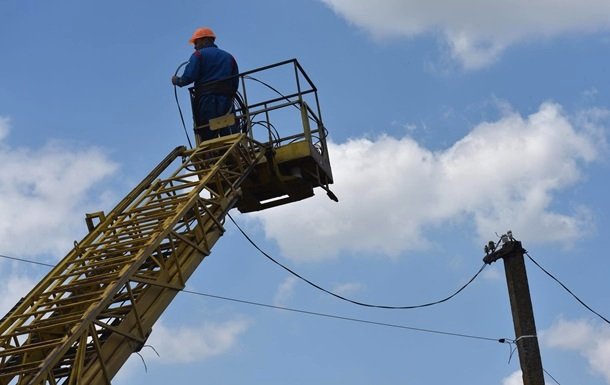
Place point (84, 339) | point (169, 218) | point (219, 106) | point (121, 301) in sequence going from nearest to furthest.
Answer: point (84, 339) < point (121, 301) < point (169, 218) < point (219, 106)

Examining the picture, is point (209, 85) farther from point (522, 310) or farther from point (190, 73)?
point (522, 310)

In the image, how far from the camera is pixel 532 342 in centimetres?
1429

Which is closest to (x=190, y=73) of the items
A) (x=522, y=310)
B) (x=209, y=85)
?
(x=209, y=85)

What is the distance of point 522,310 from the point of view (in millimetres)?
14578

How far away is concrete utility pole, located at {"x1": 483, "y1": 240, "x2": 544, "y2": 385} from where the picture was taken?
14.1 m

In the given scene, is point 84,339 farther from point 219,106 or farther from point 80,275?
point 219,106

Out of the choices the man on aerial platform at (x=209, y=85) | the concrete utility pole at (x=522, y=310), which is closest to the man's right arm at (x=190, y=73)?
the man on aerial platform at (x=209, y=85)

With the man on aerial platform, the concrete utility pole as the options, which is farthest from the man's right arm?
the concrete utility pole

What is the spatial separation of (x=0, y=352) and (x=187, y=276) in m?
2.97

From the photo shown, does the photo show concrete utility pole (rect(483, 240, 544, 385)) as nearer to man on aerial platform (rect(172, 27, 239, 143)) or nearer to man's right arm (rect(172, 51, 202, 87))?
man on aerial platform (rect(172, 27, 239, 143))

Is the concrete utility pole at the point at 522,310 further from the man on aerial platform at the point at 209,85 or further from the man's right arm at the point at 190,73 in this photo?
the man's right arm at the point at 190,73

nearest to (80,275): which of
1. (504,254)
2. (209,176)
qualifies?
(209,176)

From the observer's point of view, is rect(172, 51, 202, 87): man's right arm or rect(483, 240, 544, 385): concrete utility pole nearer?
rect(483, 240, 544, 385): concrete utility pole

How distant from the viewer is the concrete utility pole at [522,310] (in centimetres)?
1412
